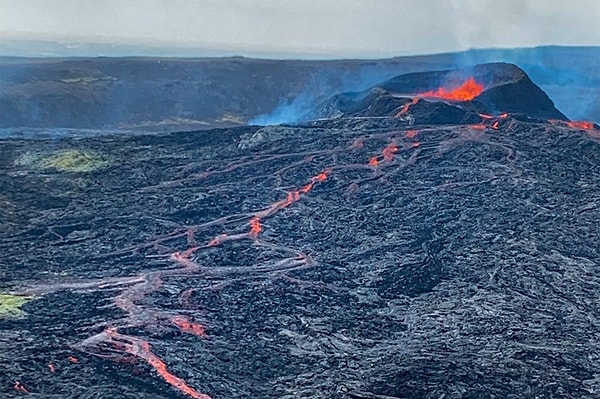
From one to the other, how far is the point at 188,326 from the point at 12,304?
21.0 ft

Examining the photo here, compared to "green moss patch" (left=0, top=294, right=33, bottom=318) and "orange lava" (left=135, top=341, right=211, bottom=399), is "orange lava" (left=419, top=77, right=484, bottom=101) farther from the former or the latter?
"orange lava" (left=135, top=341, right=211, bottom=399)

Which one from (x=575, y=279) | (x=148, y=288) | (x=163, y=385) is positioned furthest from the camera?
(x=575, y=279)

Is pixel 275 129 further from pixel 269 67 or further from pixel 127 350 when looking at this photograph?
pixel 269 67

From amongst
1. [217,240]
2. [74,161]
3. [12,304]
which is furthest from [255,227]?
[74,161]

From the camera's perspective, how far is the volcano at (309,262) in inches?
852

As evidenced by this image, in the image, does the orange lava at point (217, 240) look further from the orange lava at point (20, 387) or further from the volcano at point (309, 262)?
the orange lava at point (20, 387)

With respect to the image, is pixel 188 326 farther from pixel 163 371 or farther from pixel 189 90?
pixel 189 90

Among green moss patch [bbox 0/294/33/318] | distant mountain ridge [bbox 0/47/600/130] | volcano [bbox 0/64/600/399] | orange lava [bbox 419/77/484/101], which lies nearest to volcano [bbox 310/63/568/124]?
orange lava [bbox 419/77/484/101]

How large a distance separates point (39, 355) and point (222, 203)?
695 inches

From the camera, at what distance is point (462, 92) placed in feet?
219

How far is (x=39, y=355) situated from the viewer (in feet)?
71.4

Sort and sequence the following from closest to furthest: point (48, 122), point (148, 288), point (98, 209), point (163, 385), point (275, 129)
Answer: point (163, 385) → point (148, 288) → point (98, 209) → point (275, 129) → point (48, 122)

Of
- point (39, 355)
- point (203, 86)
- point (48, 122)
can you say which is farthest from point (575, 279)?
point (203, 86)

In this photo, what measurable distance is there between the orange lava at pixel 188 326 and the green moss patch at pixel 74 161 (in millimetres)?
20480
